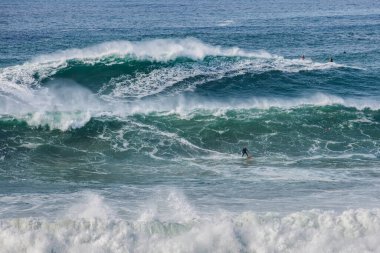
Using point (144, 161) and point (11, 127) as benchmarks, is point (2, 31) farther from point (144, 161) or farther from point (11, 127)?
point (144, 161)

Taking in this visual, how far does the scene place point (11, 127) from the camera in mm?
26484

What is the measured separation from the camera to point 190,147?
24703mm

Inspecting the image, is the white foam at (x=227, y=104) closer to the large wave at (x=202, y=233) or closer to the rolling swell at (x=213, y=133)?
the rolling swell at (x=213, y=133)

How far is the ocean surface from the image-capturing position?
51.0 ft

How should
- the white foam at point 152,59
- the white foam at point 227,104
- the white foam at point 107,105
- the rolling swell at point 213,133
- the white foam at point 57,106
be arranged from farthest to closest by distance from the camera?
the white foam at point 152,59 < the white foam at point 227,104 < the white foam at point 107,105 < the white foam at point 57,106 < the rolling swell at point 213,133

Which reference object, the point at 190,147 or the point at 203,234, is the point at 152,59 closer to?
the point at 190,147

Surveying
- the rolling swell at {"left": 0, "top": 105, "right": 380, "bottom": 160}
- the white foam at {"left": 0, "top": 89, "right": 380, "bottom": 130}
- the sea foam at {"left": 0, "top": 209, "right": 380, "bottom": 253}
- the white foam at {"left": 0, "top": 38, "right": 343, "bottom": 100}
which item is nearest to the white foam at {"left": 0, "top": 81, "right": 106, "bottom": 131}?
the white foam at {"left": 0, "top": 89, "right": 380, "bottom": 130}

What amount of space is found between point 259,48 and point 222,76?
12600 millimetres

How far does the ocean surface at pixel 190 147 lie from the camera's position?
612 inches

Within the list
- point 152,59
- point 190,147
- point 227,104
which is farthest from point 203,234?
point 152,59

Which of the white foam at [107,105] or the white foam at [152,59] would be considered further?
the white foam at [152,59]

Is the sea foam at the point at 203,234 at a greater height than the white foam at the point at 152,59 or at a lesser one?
lesser

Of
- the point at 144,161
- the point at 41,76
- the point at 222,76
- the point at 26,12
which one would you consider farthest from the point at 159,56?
the point at 26,12

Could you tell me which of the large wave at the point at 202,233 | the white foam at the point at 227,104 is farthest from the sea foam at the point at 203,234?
the white foam at the point at 227,104
